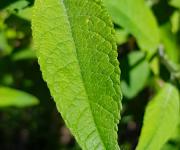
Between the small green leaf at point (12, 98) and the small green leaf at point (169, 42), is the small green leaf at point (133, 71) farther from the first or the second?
the small green leaf at point (12, 98)

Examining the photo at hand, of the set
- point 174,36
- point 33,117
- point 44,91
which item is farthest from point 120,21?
point 33,117

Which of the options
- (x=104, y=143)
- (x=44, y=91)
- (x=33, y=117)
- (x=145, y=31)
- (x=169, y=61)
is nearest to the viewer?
(x=104, y=143)

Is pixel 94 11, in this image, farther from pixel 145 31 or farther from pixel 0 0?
pixel 145 31

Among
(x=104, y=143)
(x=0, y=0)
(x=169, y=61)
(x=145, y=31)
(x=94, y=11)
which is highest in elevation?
(x=94, y=11)

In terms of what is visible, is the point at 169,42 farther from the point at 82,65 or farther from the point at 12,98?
the point at 82,65

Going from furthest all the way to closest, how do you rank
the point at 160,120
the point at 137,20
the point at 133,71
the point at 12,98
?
the point at 12,98 < the point at 133,71 < the point at 137,20 < the point at 160,120

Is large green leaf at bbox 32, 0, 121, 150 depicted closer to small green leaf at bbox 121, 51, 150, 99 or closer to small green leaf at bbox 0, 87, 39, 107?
small green leaf at bbox 121, 51, 150, 99

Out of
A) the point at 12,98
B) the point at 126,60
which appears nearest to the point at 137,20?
the point at 126,60
